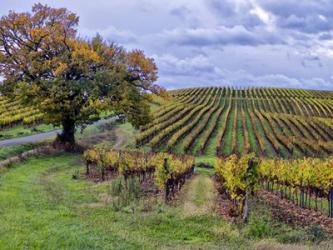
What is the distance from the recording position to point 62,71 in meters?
42.0

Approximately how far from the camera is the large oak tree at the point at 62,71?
42.2 m

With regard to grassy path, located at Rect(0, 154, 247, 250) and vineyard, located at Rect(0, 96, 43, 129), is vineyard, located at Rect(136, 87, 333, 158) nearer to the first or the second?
vineyard, located at Rect(0, 96, 43, 129)

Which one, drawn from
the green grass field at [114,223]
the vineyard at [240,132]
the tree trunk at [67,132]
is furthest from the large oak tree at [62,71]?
the green grass field at [114,223]

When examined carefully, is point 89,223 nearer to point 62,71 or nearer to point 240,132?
point 62,71

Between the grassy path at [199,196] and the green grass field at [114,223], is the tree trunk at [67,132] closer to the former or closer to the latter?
the grassy path at [199,196]

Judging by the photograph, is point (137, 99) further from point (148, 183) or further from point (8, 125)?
point (8, 125)

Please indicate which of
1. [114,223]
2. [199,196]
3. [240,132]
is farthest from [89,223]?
[240,132]

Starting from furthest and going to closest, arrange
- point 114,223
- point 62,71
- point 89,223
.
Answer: point 62,71 < point 114,223 < point 89,223

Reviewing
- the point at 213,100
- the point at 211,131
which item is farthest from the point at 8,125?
the point at 213,100

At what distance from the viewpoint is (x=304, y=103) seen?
10500 cm

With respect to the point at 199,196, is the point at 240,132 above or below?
above

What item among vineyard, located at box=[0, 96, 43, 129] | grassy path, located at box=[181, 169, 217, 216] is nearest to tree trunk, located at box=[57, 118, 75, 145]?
vineyard, located at box=[0, 96, 43, 129]

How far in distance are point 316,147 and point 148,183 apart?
105 ft

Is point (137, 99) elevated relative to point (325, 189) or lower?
elevated
